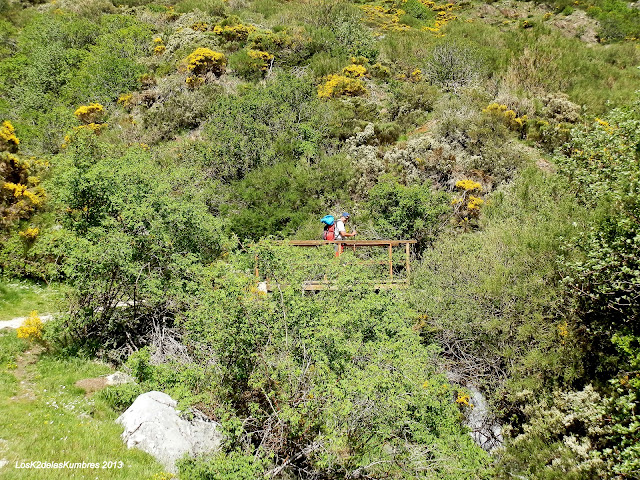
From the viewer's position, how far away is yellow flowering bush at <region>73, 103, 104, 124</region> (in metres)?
21.3

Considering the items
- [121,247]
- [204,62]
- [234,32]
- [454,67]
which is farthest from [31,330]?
[234,32]

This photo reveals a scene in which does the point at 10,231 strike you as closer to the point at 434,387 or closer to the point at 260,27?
the point at 434,387

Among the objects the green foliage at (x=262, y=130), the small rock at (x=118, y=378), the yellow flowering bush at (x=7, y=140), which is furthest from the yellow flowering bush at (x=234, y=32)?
the small rock at (x=118, y=378)

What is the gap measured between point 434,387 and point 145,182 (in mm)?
7766

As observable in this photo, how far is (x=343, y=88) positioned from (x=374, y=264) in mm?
13603

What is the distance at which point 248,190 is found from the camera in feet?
47.9

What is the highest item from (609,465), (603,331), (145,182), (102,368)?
(145,182)

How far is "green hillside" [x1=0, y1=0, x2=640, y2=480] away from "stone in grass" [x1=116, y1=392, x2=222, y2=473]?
247 mm

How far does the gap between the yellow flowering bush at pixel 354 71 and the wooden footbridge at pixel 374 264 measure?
13406mm

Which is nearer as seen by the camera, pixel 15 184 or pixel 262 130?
pixel 15 184

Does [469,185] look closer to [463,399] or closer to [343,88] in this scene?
[463,399]

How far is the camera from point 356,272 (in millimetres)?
8523

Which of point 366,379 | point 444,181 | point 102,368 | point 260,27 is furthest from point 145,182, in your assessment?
point 260,27

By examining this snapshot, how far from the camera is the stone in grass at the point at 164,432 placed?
610 cm
